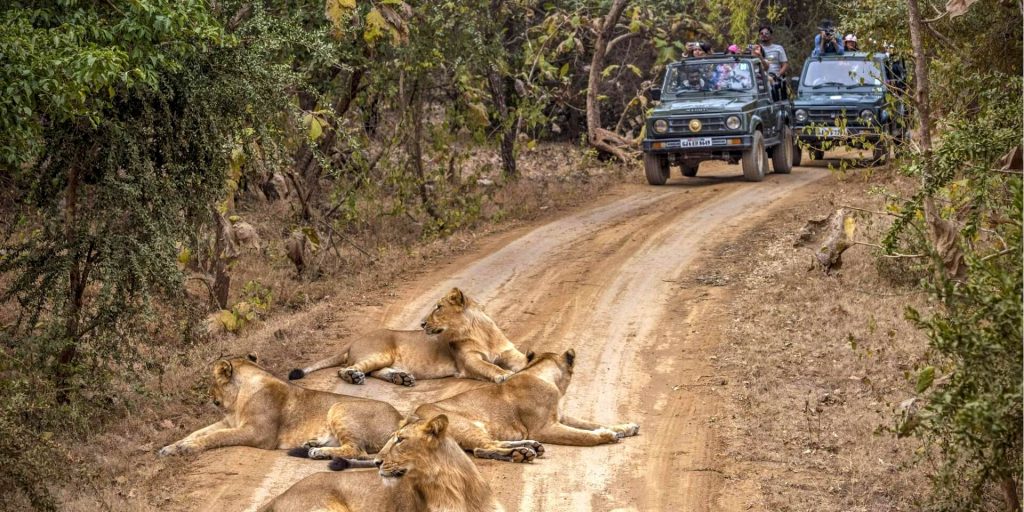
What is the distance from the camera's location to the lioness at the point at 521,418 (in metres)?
7.98

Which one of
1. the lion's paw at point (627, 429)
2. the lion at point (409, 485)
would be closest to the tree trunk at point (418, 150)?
the lion's paw at point (627, 429)

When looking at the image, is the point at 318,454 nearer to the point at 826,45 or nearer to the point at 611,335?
the point at 611,335

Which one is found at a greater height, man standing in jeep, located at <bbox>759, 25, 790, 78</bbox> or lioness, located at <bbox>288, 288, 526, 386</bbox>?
man standing in jeep, located at <bbox>759, 25, 790, 78</bbox>

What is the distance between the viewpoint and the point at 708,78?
20.9 metres

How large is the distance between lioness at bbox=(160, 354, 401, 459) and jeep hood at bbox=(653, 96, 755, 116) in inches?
499

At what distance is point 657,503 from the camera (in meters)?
7.48

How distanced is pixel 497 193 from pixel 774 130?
5.00 meters

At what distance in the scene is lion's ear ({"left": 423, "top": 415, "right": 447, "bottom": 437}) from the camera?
646 centimetres

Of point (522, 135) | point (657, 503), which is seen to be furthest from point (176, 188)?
point (522, 135)

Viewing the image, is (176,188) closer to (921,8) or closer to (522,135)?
(921,8)

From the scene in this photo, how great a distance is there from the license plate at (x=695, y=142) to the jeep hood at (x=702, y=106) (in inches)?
16.2

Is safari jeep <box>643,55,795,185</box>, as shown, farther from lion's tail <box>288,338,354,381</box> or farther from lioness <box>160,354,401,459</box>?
lioness <box>160,354,401,459</box>

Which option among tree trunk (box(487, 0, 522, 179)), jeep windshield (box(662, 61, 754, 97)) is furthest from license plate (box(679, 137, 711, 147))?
tree trunk (box(487, 0, 522, 179))

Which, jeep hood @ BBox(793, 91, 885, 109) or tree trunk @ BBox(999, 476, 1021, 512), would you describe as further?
jeep hood @ BBox(793, 91, 885, 109)
